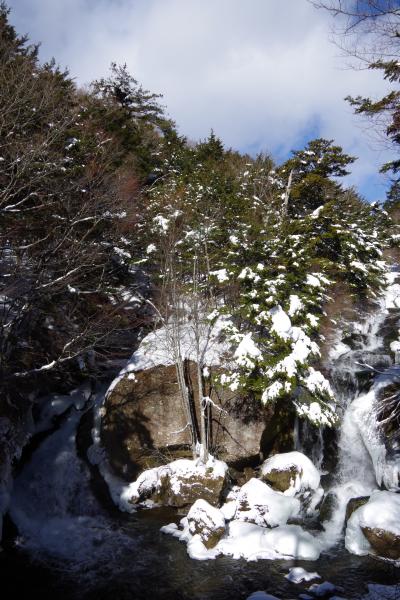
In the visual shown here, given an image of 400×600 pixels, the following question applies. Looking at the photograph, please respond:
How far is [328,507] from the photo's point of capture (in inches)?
405

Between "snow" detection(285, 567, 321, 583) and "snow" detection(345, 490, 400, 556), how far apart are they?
1.42 m

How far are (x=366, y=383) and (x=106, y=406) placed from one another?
902 cm

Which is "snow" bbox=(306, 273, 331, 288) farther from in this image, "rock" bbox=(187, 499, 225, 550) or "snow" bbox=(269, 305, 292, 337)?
"rock" bbox=(187, 499, 225, 550)

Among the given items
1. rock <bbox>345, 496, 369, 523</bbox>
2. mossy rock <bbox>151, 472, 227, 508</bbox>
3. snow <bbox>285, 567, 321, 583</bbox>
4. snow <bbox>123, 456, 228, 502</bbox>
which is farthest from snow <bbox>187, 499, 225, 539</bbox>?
rock <bbox>345, 496, 369, 523</bbox>

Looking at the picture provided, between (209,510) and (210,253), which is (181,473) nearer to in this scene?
(209,510)

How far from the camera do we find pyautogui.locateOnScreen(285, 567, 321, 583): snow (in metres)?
7.52

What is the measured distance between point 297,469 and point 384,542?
267cm

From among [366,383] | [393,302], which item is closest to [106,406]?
[366,383]

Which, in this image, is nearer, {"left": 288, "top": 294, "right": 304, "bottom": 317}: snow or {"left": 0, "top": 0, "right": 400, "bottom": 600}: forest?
{"left": 0, "top": 0, "right": 400, "bottom": 600}: forest

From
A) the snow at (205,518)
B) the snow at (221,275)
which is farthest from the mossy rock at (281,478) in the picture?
the snow at (221,275)

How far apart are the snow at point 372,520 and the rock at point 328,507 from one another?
3.51 feet

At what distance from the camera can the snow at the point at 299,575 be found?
7520 mm

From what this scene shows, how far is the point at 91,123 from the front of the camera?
54.4ft

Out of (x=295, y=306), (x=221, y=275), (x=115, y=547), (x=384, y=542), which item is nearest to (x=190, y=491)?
(x=115, y=547)
